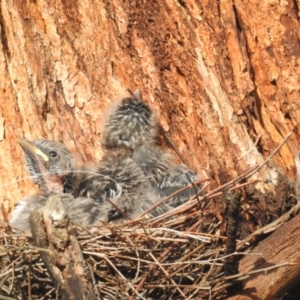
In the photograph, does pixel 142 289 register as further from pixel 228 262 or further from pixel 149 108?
pixel 149 108

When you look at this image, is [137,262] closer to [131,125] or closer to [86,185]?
[86,185]

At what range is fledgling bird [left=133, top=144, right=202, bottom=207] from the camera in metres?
4.07

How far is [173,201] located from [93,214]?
34 centimetres

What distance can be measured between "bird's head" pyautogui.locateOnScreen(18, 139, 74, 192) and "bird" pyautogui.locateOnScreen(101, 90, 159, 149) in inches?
9.6

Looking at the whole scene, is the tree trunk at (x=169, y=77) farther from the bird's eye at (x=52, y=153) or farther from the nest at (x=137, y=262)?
the nest at (x=137, y=262)

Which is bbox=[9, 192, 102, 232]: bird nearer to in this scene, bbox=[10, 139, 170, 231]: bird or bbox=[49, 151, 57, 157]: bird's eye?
bbox=[10, 139, 170, 231]: bird

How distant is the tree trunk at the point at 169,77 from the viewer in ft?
13.7

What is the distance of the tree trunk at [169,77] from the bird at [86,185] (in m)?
0.14

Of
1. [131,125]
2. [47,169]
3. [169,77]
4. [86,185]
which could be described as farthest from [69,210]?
[169,77]

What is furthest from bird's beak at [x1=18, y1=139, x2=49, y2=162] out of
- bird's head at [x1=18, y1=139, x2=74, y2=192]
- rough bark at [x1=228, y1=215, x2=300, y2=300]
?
rough bark at [x1=228, y1=215, x2=300, y2=300]

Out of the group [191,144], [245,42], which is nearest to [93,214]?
[191,144]

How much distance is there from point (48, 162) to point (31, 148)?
11 centimetres

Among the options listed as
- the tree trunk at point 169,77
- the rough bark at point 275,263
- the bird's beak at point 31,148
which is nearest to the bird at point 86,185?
the bird's beak at point 31,148

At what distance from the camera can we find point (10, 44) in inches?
179
